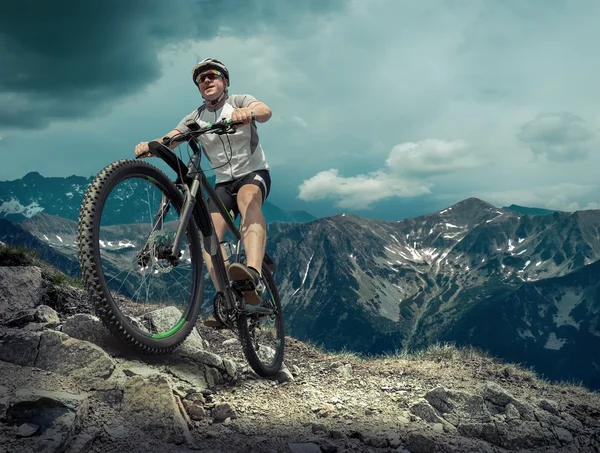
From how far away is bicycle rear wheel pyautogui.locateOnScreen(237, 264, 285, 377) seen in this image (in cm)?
650

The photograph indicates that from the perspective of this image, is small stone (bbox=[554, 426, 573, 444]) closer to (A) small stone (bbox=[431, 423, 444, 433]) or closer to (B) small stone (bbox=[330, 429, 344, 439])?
(A) small stone (bbox=[431, 423, 444, 433])

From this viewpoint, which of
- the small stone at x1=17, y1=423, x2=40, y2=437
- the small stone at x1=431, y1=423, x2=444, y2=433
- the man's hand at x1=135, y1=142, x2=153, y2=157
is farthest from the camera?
the small stone at x1=431, y1=423, x2=444, y2=433

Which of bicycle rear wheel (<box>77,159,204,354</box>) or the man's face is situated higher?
the man's face

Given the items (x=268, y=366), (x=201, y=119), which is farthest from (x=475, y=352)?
(x=201, y=119)

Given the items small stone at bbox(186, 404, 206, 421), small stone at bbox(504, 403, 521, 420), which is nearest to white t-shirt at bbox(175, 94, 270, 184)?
small stone at bbox(186, 404, 206, 421)

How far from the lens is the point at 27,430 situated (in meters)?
3.76

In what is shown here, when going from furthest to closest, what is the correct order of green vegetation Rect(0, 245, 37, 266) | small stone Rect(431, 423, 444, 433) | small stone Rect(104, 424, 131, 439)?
green vegetation Rect(0, 245, 37, 266) → small stone Rect(431, 423, 444, 433) → small stone Rect(104, 424, 131, 439)

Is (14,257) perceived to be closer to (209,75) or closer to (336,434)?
(209,75)

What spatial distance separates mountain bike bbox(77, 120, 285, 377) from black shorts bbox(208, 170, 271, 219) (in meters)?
0.26

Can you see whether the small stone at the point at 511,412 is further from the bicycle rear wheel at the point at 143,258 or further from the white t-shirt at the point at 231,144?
the white t-shirt at the point at 231,144

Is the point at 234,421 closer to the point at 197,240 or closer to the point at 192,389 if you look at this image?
the point at 192,389

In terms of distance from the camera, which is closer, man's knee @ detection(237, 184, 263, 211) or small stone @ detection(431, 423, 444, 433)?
small stone @ detection(431, 423, 444, 433)

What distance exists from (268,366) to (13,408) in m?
3.82

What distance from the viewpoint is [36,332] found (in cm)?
533
